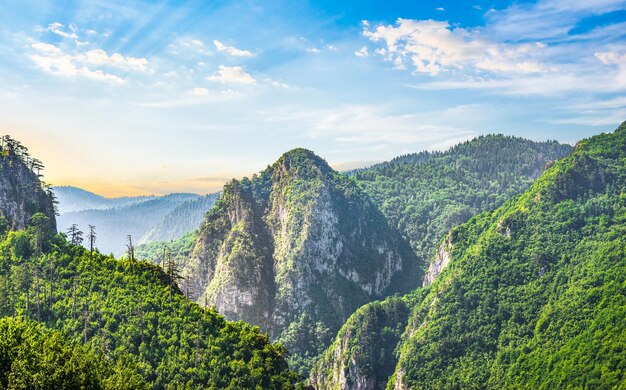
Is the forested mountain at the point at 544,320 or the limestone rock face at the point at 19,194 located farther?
the forested mountain at the point at 544,320

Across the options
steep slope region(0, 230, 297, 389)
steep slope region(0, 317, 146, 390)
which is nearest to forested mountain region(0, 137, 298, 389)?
steep slope region(0, 230, 297, 389)

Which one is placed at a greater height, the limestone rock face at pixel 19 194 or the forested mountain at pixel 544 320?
the limestone rock face at pixel 19 194

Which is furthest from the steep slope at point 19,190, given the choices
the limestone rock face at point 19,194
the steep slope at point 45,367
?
the steep slope at point 45,367

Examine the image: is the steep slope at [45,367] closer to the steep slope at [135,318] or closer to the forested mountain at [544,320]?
the steep slope at [135,318]

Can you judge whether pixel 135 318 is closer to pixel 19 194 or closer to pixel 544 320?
pixel 19 194

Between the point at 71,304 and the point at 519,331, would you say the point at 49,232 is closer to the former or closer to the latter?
the point at 71,304

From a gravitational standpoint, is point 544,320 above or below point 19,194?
below

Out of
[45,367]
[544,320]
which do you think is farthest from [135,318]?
[544,320]

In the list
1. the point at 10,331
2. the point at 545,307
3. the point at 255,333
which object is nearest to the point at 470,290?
the point at 545,307
